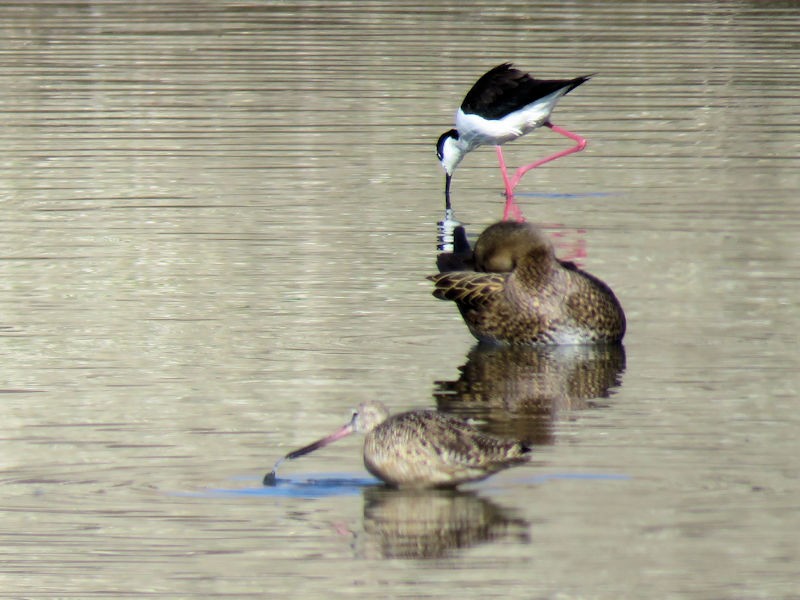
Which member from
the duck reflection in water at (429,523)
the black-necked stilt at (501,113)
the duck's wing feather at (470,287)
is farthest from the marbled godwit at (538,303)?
the black-necked stilt at (501,113)

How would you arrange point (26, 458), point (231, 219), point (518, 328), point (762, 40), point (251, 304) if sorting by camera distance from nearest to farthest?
point (26, 458), point (518, 328), point (251, 304), point (231, 219), point (762, 40)

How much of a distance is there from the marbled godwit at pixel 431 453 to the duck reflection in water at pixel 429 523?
9cm

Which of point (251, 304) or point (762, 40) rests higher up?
point (762, 40)

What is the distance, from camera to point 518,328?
12.1 m

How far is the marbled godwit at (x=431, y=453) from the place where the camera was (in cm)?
874

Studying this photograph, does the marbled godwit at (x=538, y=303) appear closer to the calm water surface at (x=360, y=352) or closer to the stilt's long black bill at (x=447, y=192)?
the calm water surface at (x=360, y=352)

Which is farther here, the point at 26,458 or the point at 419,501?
the point at 26,458

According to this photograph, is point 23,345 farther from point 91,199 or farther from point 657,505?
point 91,199

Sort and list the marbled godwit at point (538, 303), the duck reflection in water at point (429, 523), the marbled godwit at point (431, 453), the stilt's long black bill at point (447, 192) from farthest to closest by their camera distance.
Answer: the stilt's long black bill at point (447, 192) < the marbled godwit at point (538, 303) < the marbled godwit at point (431, 453) < the duck reflection in water at point (429, 523)

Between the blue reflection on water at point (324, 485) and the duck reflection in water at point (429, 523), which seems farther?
the blue reflection on water at point (324, 485)

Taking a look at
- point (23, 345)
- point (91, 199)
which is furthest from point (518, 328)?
point (91, 199)

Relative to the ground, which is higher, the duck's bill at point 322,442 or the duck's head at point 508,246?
the duck's head at point 508,246

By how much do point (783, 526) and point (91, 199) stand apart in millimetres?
11412

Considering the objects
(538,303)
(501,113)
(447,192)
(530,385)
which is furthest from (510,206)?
(530,385)
